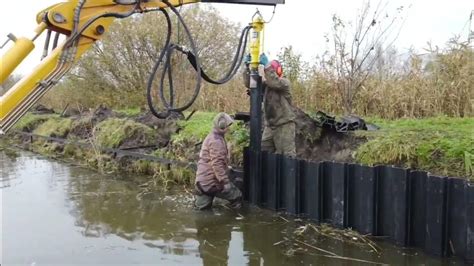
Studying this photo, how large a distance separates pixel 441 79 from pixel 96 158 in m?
7.66

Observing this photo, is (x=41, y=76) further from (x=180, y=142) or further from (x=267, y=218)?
(x=180, y=142)

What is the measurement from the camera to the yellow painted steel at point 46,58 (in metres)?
4.43

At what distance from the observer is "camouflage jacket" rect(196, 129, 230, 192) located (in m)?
6.81

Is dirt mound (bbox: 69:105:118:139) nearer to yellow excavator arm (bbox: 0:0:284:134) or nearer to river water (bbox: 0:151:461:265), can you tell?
river water (bbox: 0:151:461:265)

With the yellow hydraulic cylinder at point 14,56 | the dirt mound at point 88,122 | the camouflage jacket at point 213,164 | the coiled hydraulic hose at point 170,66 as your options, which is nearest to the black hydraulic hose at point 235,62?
the coiled hydraulic hose at point 170,66

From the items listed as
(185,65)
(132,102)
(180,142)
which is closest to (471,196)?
(180,142)

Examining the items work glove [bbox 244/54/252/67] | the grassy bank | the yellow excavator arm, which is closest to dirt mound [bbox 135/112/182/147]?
the grassy bank

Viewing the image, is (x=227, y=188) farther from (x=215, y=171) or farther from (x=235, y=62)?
(x=235, y=62)

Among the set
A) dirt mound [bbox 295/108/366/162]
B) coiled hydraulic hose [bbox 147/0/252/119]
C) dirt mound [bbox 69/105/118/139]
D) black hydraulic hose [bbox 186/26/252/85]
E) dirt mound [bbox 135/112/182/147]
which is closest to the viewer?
coiled hydraulic hose [bbox 147/0/252/119]

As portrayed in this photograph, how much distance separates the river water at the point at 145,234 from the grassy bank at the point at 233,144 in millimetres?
1218

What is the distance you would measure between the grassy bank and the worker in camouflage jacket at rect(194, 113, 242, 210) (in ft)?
4.40

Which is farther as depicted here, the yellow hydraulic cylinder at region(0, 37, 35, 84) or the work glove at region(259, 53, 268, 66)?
the work glove at region(259, 53, 268, 66)

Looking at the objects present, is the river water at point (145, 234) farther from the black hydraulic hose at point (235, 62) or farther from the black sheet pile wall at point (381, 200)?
the black hydraulic hose at point (235, 62)

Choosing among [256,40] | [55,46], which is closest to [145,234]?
[55,46]
